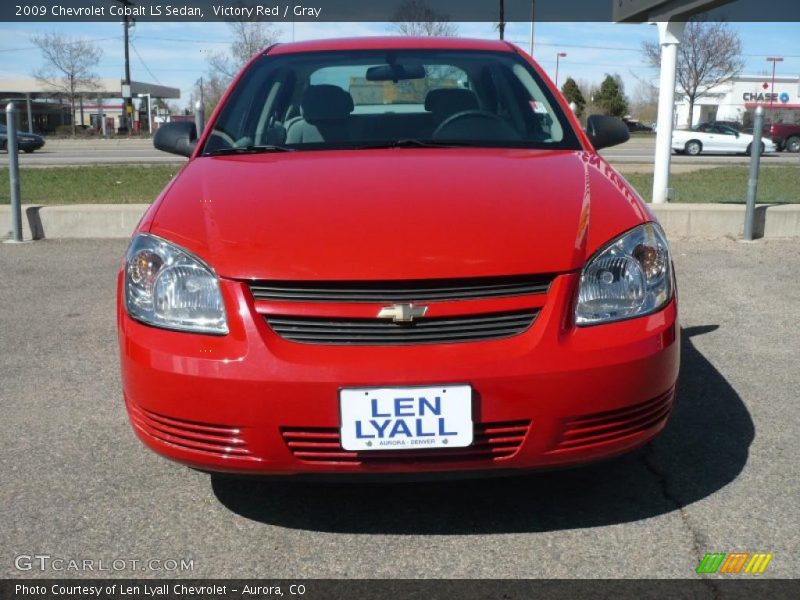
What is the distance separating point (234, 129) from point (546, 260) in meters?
1.71

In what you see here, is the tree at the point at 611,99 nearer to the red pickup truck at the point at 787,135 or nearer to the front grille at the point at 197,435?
the red pickup truck at the point at 787,135

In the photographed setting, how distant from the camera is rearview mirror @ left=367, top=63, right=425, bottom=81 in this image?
384cm

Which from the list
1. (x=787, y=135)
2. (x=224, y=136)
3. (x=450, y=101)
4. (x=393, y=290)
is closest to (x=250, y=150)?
(x=224, y=136)

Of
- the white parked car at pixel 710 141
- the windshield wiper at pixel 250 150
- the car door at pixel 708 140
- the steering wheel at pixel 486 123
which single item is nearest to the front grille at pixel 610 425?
the steering wheel at pixel 486 123

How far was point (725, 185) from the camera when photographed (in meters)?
12.3

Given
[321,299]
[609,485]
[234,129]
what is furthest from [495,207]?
[234,129]

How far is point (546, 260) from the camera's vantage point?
91.9 inches

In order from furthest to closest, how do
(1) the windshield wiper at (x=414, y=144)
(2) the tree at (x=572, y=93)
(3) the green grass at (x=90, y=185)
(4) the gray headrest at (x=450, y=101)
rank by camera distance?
1. (2) the tree at (x=572, y=93)
2. (3) the green grass at (x=90, y=185)
3. (4) the gray headrest at (x=450, y=101)
4. (1) the windshield wiper at (x=414, y=144)

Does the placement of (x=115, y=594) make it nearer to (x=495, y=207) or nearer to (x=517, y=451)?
(x=517, y=451)

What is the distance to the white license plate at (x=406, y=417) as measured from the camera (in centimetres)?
219

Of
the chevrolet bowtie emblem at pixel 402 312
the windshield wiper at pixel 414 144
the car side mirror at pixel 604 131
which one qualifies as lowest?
the chevrolet bowtie emblem at pixel 402 312

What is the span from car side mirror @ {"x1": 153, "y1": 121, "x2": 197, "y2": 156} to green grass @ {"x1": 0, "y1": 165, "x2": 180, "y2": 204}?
237 inches

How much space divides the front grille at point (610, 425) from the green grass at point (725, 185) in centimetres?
690

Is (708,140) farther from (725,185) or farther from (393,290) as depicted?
(393,290)
